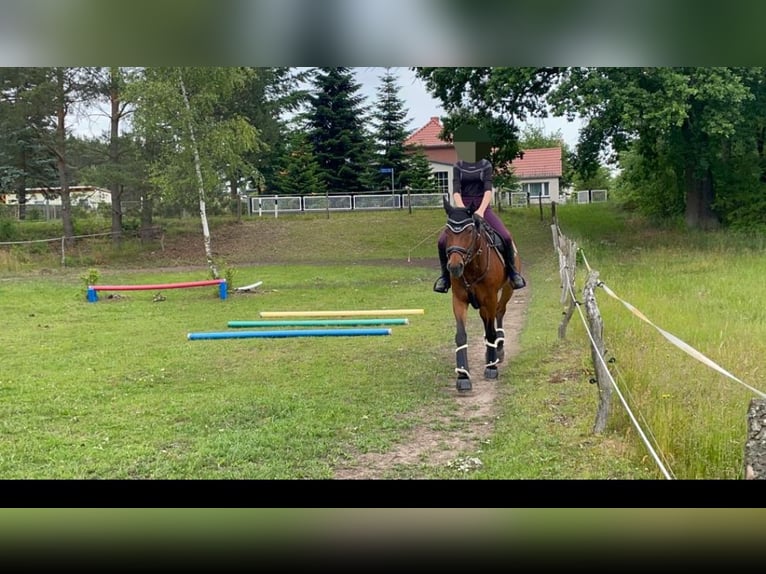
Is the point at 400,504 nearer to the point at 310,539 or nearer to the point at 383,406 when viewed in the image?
the point at 310,539

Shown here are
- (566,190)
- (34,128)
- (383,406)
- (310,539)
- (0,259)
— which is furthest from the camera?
(34,128)

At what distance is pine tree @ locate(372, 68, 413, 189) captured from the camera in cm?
524

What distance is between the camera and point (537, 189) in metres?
6.39

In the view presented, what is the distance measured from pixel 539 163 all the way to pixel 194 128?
4.00 meters

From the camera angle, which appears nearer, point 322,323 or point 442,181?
point 322,323

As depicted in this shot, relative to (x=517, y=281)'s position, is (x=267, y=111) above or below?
above

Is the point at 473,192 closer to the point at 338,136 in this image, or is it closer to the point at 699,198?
the point at 338,136

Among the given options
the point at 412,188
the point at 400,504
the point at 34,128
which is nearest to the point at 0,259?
the point at 34,128

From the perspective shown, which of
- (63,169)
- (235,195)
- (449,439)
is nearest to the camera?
(449,439)

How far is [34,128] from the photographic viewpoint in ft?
31.0

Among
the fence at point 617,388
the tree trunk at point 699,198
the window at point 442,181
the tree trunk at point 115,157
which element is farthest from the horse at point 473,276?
the tree trunk at point 115,157

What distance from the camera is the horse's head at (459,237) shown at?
3094 millimetres

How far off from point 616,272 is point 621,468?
372 cm

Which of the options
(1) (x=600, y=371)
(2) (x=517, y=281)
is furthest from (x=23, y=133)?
(1) (x=600, y=371)
